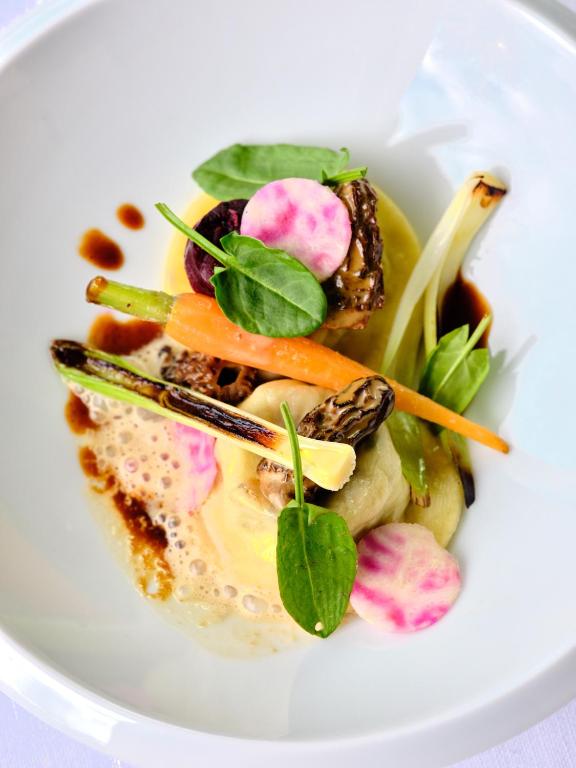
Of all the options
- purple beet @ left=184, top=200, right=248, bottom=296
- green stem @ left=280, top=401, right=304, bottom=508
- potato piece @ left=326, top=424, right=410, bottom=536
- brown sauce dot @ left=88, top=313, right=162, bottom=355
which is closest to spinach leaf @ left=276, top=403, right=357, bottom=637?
green stem @ left=280, top=401, right=304, bottom=508

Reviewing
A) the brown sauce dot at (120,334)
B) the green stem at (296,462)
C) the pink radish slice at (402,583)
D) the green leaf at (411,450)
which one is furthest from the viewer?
the brown sauce dot at (120,334)

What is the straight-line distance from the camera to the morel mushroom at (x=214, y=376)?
5.96ft

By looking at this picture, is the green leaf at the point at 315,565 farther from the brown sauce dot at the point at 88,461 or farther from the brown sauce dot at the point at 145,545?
the brown sauce dot at the point at 88,461

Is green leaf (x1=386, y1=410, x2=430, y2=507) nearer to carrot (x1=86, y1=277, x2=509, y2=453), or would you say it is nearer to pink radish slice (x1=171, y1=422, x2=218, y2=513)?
carrot (x1=86, y1=277, x2=509, y2=453)

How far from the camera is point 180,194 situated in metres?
2.12

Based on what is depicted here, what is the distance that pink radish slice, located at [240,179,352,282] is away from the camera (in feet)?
5.60

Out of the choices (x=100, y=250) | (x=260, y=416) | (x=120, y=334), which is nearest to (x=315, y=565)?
(x=260, y=416)

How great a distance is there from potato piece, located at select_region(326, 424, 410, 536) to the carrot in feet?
0.45

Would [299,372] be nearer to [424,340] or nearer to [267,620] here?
[424,340]

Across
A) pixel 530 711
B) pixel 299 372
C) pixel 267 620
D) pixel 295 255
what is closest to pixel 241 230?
pixel 295 255

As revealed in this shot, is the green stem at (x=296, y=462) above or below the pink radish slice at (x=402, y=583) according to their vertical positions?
above

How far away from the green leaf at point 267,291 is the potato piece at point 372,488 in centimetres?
26

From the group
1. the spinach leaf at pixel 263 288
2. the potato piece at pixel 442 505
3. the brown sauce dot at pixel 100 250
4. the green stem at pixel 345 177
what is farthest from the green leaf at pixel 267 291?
the brown sauce dot at pixel 100 250

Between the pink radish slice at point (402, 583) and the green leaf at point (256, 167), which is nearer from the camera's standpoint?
the pink radish slice at point (402, 583)
